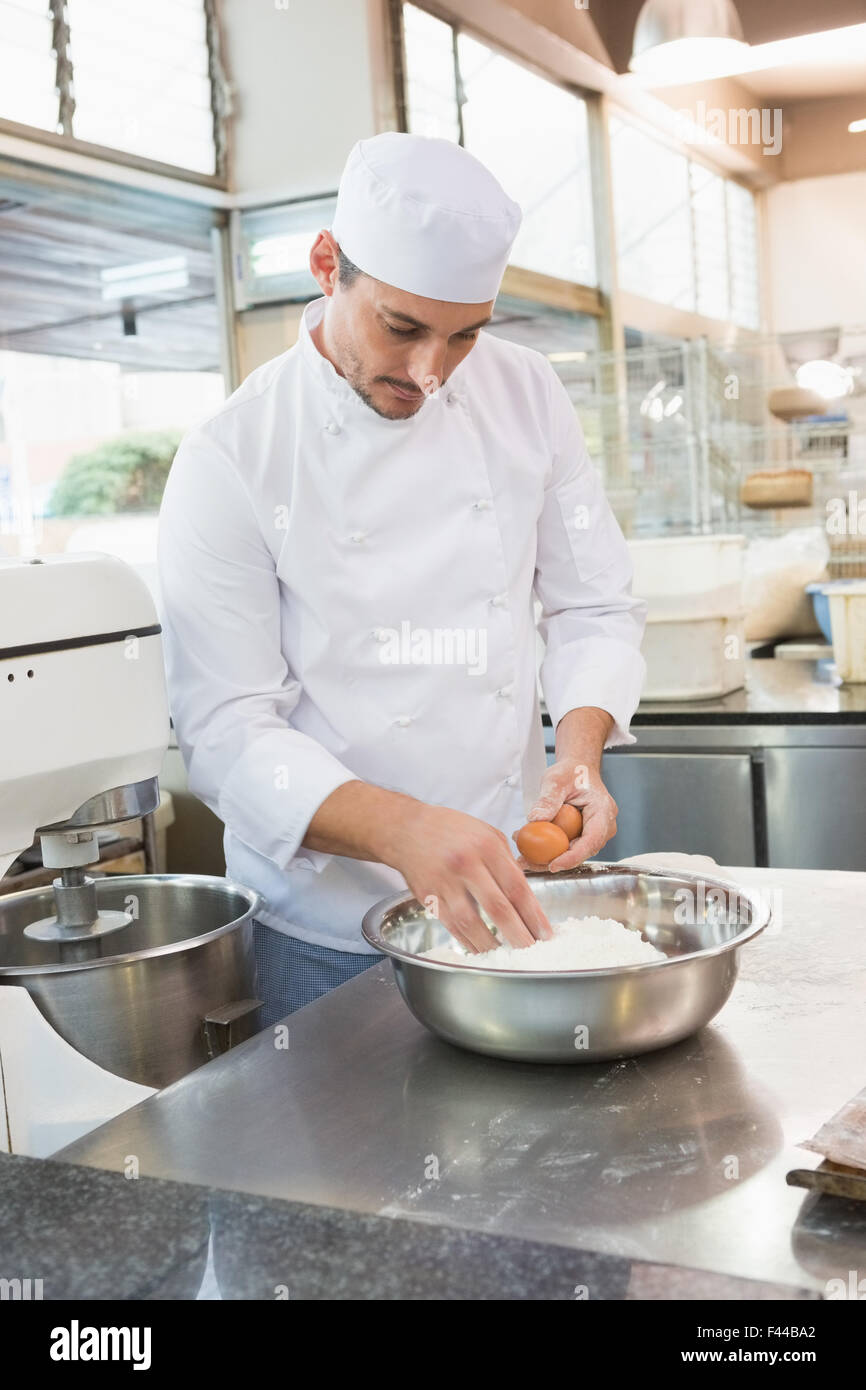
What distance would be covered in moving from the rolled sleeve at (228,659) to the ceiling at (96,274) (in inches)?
97.7

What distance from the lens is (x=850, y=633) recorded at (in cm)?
327

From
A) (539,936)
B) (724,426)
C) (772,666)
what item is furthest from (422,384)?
(724,426)

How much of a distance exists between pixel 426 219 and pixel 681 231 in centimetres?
432

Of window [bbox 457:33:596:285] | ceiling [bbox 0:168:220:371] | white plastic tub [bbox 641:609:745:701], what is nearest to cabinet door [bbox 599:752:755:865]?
white plastic tub [bbox 641:609:745:701]

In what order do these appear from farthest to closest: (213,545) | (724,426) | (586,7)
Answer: (586,7), (724,426), (213,545)

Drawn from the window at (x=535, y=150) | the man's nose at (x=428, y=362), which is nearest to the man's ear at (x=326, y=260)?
the man's nose at (x=428, y=362)

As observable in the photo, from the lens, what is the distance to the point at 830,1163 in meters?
0.85

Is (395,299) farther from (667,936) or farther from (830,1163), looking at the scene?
(830,1163)

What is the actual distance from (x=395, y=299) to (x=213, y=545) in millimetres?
362

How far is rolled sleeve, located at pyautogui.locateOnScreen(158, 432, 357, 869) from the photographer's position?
57.5 inches

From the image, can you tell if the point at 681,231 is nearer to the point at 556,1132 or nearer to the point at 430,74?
the point at 430,74

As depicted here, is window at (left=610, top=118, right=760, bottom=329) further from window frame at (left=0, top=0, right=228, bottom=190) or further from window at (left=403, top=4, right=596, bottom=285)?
window frame at (left=0, top=0, right=228, bottom=190)

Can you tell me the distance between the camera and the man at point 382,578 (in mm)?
1474

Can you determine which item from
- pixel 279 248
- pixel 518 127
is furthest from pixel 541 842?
pixel 518 127
